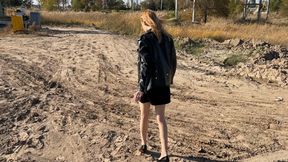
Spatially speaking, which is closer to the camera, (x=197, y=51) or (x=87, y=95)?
(x=87, y=95)

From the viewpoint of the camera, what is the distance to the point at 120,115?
734cm

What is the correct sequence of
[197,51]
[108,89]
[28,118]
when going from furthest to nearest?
[197,51] → [108,89] → [28,118]

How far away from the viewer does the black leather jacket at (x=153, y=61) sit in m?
4.85

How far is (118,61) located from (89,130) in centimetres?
658

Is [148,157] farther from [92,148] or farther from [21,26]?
[21,26]

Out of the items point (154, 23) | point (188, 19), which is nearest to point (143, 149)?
point (154, 23)

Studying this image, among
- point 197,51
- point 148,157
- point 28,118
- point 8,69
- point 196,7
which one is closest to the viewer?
point 148,157

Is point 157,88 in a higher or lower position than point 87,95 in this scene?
higher

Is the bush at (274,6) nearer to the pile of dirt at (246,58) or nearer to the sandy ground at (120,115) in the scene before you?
the pile of dirt at (246,58)

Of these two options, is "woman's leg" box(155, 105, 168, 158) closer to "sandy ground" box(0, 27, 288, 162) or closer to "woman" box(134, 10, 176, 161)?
"woman" box(134, 10, 176, 161)

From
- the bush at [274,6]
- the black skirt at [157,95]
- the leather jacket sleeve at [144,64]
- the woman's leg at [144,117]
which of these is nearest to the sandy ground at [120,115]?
the woman's leg at [144,117]

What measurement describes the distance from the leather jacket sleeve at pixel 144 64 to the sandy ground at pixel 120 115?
3.62 feet

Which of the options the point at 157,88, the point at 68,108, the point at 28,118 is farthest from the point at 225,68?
the point at 157,88

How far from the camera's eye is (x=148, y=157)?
549cm
